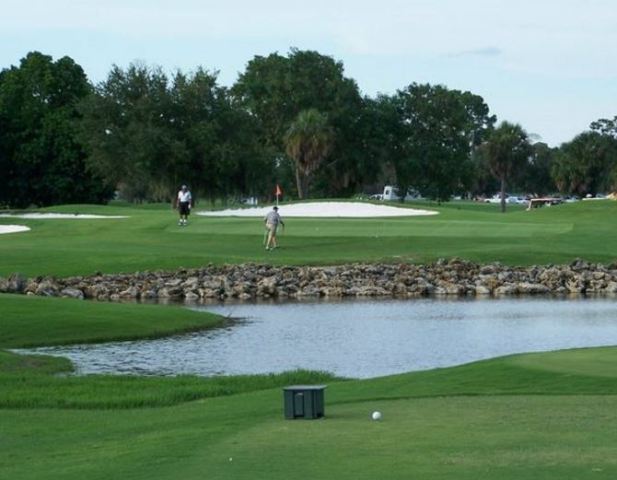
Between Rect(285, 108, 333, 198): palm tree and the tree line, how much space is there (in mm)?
116

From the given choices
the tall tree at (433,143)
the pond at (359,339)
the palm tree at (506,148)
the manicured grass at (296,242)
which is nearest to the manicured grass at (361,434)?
the pond at (359,339)

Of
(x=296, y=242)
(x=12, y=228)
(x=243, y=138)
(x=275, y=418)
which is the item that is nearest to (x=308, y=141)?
(x=243, y=138)

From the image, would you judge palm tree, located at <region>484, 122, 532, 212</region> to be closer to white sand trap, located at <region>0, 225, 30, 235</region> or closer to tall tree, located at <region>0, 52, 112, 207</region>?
tall tree, located at <region>0, 52, 112, 207</region>

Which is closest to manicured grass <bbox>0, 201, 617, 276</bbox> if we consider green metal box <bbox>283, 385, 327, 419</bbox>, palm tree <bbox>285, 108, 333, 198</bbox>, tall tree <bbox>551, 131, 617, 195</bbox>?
green metal box <bbox>283, 385, 327, 419</bbox>

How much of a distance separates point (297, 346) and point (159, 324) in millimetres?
4481

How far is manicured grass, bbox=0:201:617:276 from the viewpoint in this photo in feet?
168

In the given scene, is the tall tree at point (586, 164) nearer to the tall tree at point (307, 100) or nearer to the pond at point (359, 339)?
the tall tree at point (307, 100)

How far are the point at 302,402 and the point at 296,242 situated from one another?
138 feet

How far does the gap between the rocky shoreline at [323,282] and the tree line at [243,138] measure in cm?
4838

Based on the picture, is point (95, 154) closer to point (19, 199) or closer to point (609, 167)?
point (19, 199)

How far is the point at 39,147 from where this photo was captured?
107 m

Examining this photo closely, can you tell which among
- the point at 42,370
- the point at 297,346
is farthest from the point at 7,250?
the point at 42,370

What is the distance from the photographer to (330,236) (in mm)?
58562

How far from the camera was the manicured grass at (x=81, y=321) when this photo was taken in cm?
3017
